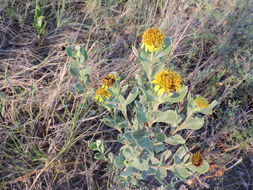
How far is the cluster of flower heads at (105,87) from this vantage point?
1175 mm

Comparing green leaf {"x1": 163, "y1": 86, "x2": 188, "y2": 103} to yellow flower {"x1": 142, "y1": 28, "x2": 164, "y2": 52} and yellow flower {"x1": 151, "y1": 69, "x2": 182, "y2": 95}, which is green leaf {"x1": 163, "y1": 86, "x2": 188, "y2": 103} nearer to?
yellow flower {"x1": 151, "y1": 69, "x2": 182, "y2": 95}

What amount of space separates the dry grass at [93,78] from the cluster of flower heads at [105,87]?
0.74 ft

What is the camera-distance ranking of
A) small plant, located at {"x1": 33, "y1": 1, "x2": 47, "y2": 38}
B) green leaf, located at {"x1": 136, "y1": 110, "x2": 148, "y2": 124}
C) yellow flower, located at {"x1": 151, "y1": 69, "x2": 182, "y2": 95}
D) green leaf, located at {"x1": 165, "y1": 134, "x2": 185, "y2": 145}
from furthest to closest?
1. small plant, located at {"x1": 33, "y1": 1, "x2": 47, "y2": 38}
2. green leaf, located at {"x1": 165, "y1": 134, "x2": 185, "y2": 145}
3. green leaf, located at {"x1": 136, "y1": 110, "x2": 148, "y2": 124}
4. yellow flower, located at {"x1": 151, "y1": 69, "x2": 182, "y2": 95}

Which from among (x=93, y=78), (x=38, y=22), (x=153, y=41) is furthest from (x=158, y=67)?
(x=38, y=22)

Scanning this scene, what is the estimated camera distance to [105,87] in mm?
1268

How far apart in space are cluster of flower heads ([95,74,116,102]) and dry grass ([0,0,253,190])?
23 centimetres

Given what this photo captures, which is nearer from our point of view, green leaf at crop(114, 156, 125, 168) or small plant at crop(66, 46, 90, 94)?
small plant at crop(66, 46, 90, 94)

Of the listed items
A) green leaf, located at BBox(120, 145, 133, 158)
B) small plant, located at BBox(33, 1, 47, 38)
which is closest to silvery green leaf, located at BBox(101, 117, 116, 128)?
green leaf, located at BBox(120, 145, 133, 158)

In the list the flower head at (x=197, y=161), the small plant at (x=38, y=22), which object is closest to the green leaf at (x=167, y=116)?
the flower head at (x=197, y=161)

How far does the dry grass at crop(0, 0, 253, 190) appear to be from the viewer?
1.65 metres

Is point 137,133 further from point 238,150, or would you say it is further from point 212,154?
point 238,150

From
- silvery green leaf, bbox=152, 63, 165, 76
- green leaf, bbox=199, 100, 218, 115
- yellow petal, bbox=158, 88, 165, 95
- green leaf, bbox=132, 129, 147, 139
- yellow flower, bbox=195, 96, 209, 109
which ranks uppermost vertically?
silvery green leaf, bbox=152, 63, 165, 76

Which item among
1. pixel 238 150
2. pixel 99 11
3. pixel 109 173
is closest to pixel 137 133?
pixel 109 173

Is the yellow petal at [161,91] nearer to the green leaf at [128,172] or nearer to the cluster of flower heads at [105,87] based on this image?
the cluster of flower heads at [105,87]
